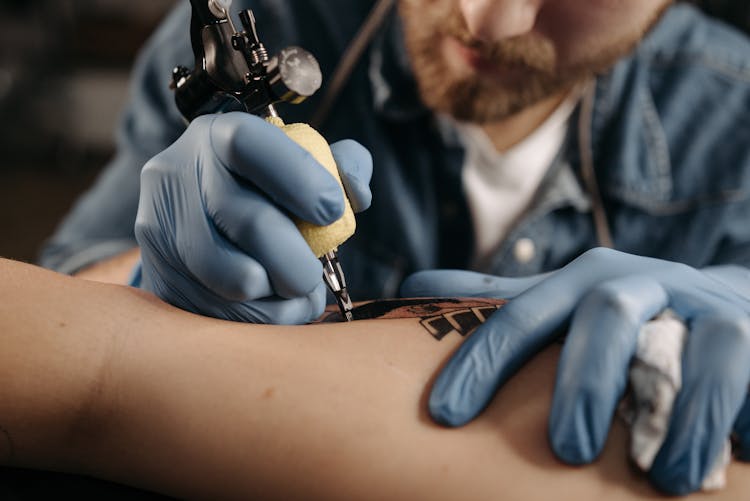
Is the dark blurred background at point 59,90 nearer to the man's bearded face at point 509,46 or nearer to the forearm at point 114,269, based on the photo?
the forearm at point 114,269

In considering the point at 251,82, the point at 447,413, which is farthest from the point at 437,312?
the point at 251,82

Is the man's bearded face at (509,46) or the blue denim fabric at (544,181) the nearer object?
the man's bearded face at (509,46)

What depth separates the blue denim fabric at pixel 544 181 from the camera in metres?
1.44

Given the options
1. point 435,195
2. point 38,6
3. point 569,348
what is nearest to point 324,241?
point 569,348

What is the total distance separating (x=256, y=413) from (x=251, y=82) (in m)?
0.33

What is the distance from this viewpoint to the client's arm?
614 mm

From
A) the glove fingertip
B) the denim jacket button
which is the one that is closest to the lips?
the denim jacket button

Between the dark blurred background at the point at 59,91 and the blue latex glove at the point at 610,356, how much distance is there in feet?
9.81

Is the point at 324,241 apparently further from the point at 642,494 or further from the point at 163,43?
the point at 163,43

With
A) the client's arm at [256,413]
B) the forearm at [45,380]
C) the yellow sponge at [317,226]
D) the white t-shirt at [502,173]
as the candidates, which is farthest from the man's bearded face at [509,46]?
the forearm at [45,380]

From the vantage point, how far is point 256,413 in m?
0.65

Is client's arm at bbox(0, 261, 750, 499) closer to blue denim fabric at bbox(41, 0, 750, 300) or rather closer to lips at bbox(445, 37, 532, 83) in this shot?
lips at bbox(445, 37, 532, 83)

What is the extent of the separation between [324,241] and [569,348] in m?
0.28

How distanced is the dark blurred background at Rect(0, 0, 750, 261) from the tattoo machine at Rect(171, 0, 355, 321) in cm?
277
